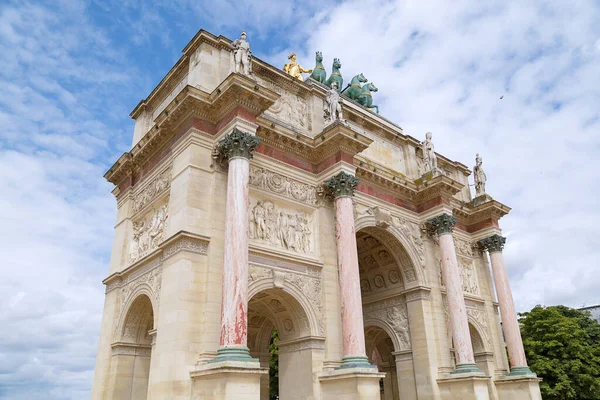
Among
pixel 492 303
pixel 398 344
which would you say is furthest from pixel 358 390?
pixel 492 303

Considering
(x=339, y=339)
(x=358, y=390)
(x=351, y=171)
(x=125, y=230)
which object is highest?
(x=351, y=171)

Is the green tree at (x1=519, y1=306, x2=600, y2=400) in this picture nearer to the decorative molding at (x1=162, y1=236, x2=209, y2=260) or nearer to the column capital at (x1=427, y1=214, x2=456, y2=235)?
the column capital at (x1=427, y1=214, x2=456, y2=235)

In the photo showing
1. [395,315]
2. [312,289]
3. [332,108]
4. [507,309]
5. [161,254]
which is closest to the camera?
[161,254]

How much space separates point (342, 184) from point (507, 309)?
1252 cm

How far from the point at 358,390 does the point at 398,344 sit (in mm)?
7520

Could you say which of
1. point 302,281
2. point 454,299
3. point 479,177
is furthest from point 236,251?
point 479,177

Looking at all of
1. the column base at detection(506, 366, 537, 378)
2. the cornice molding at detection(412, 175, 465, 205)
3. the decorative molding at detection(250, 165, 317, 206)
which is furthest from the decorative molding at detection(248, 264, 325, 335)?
the column base at detection(506, 366, 537, 378)

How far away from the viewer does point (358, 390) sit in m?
14.2

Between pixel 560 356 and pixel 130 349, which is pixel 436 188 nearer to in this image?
pixel 130 349

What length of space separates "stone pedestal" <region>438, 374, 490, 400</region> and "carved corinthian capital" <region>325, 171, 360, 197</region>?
8.51 m

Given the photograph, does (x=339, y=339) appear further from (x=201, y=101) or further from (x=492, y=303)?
(x=492, y=303)

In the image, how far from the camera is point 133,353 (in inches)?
695

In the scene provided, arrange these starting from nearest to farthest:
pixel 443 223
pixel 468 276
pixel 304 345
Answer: pixel 304 345 → pixel 443 223 → pixel 468 276

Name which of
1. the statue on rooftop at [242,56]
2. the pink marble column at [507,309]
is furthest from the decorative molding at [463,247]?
the statue on rooftop at [242,56]
